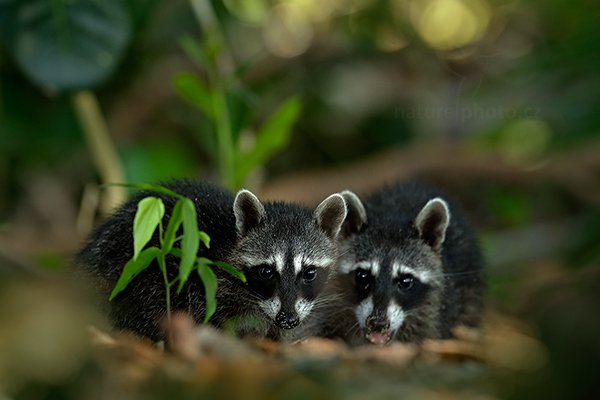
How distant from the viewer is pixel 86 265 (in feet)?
Result: 17.6

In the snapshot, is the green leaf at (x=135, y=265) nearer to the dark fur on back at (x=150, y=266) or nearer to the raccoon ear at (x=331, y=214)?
the dark fur on back at (x=150, y=266)

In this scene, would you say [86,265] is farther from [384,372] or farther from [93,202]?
[93,202]

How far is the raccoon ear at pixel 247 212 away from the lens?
17.4 ft

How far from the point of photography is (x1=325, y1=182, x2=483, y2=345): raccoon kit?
5.69 metres

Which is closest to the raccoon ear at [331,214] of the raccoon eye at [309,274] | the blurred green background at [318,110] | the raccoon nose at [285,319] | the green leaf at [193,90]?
the raccoon eye at [309,274]

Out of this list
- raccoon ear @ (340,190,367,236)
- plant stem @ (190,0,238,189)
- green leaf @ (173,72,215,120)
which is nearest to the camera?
raccoon ear @ (340,190,367,236)

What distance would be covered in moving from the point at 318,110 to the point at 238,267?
6096 millimetres

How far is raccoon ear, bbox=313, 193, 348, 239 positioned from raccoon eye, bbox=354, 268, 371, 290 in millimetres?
265

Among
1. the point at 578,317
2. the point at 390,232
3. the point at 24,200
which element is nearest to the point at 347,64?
the point at 24,200

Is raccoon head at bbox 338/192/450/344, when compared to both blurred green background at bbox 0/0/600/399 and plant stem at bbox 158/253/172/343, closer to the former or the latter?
blurred green background at bbox 0/0/600/399

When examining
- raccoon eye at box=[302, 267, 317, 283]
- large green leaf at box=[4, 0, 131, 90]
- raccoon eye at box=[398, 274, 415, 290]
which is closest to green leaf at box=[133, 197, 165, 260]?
raccoon eye at box=[302, 267, 317, 283]

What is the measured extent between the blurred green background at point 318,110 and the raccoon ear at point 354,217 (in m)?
1.12

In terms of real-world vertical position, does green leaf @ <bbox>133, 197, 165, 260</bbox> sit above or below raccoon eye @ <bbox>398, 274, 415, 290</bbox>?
above

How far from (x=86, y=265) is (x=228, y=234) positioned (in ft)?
2.60
